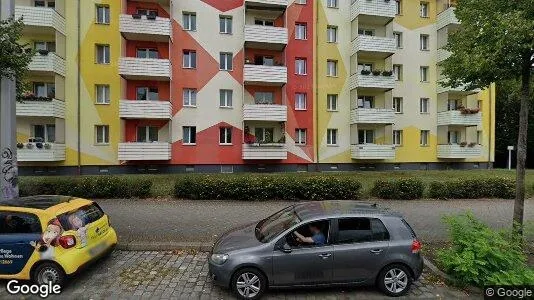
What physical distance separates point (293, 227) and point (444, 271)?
303 cm

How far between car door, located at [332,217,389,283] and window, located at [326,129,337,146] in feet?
55.0

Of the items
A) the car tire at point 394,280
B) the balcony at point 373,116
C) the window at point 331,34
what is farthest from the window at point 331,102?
the car tire at point 394,280

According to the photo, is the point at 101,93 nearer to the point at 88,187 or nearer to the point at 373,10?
the point at 88,187

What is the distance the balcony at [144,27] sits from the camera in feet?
57.8

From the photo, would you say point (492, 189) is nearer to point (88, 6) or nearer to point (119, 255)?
point (119, 255)

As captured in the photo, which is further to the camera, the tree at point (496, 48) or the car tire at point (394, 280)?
the tree at point (496, 48)

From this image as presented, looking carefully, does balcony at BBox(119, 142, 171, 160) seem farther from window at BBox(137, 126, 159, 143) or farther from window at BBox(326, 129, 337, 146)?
window at BBox(326, 129, 337, 146)

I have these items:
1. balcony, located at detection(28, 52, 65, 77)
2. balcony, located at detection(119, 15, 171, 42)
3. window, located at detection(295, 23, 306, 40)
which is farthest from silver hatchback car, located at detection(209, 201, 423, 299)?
window, located at detection(295, 23, 306, 40)

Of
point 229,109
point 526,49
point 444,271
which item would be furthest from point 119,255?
point 229,109

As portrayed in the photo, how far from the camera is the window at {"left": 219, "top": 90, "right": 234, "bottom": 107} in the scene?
1983cm

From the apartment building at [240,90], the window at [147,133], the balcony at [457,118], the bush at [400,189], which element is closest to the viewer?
the bush at [400,189]

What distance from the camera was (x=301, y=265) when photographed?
4375 millimetres

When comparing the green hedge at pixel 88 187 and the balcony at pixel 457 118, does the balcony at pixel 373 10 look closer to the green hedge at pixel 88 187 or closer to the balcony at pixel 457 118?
the balcony at pixel 457 118

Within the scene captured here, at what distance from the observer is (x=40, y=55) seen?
Result: 1675 centimetres
